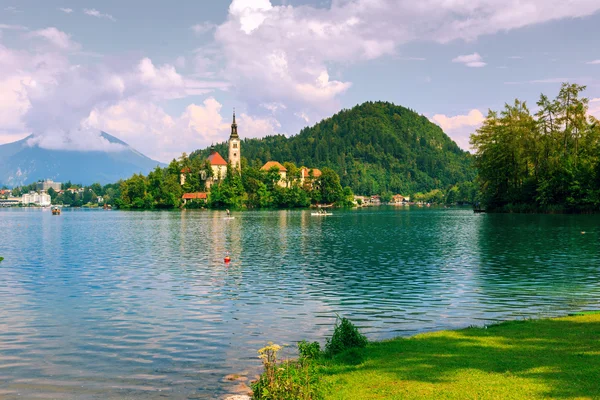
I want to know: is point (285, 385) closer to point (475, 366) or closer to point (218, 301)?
point (475, 366)

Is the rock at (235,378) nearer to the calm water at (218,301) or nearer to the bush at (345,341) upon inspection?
the calm water at (218,301)

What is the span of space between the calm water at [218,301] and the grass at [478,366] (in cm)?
363

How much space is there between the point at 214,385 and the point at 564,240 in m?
52.1

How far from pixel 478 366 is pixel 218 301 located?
1675 centimetres

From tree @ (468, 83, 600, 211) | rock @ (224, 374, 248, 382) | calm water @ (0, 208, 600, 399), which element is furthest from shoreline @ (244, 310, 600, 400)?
tree @ (468, 83, 600, 211)

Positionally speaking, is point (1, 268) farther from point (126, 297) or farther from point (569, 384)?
point (569, 384)

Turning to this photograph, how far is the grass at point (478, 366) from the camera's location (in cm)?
1152

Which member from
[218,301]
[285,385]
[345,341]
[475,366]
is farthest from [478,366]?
[218,301]

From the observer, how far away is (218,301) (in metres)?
27.5

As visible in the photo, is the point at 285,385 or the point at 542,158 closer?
the point at 285,385

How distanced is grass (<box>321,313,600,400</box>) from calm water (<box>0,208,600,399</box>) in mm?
3628

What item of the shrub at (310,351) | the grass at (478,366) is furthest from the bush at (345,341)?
the shrub at (310,351)

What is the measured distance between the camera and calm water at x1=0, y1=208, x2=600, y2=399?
16594 millimetres

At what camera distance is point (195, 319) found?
77.2 feet
